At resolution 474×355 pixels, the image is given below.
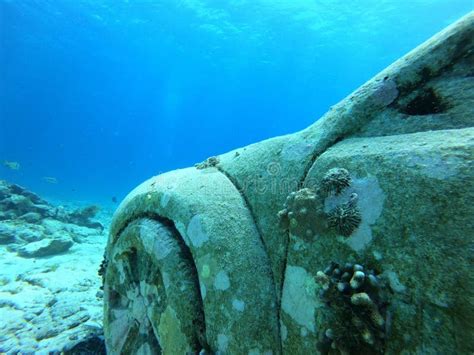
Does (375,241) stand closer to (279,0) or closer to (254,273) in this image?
(254,273)

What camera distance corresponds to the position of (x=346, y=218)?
1819 mm

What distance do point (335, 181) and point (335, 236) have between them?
389 mm

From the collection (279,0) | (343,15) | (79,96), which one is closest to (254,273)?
(279,0)

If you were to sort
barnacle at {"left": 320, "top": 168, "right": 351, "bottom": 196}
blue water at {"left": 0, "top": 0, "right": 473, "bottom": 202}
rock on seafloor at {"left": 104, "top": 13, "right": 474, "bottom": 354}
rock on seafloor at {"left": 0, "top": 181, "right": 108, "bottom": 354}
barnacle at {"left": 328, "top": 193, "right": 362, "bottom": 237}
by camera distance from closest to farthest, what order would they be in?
rock on seafloor at {"left": 104, "top": 13, "right": 474, "bottom": 354} → barnacle at {"left": 328, "top": 193, "right": 362, "bottom": 237} → barnacle at {"left": 320, "top": 168, "right": 351, "bottom": 196} → rock on seafloor at {"left": 0, "top": 181, "right": 108, "bottom": 354} → blue water at {"left": 0, "top": 0, "right": 473, "bottom": 202}

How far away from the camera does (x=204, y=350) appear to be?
7.11 feet

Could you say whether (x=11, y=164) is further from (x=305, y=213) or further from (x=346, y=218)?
(x=346, y=218)

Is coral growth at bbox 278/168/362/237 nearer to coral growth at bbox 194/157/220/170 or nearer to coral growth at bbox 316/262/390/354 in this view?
coral growth at bbox 316/262/390/354

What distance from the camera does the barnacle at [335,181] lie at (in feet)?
6.33

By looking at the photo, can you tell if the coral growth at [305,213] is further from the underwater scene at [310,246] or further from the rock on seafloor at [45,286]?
the rock on seafloor at [45,286]

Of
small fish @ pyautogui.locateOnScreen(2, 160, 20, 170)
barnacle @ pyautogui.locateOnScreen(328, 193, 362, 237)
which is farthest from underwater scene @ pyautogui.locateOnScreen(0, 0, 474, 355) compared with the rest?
small fish @ pyautogui.locateOnScreen(2, 160, 20, 170)

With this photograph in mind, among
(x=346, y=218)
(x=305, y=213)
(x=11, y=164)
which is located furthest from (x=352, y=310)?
(x=11, y=164)

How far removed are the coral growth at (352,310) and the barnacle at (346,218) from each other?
0.75ft

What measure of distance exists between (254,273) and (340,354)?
85 centimetres

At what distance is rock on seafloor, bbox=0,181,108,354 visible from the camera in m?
4.16
